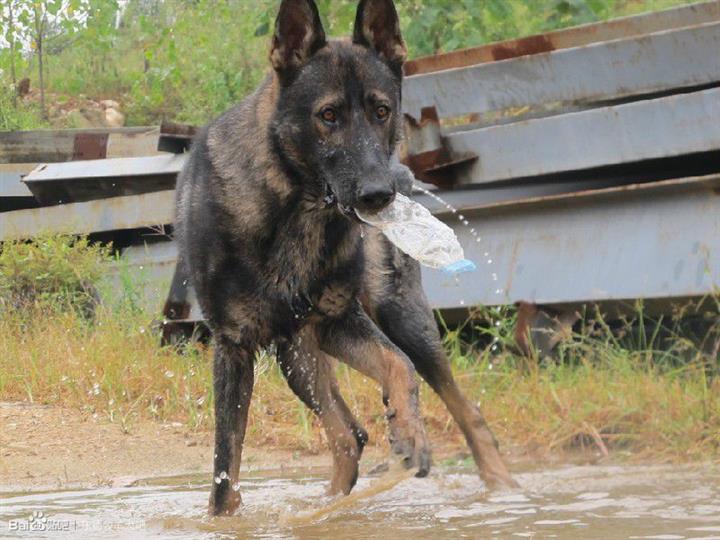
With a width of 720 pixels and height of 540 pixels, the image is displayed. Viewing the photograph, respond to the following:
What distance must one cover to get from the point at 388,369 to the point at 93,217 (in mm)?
4700

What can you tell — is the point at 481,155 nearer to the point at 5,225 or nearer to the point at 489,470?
the point at 489,470

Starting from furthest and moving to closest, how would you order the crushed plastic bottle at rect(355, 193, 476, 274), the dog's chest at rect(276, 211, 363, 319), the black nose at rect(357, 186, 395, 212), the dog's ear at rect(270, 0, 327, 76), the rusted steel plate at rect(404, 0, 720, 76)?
the rusted steel plate at rect(404, 0, 720, 76) → the crushed plastic bottle at rect(355, 193, 476, 274) → the dog's chest at rect(276, 211, 363, 319) → the dog's ear at rect(270, 0, 327, 76) → the black nose at rect(357, 186, 395, 212)

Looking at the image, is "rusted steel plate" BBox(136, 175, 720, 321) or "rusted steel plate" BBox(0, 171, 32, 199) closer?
"rusted steel plate" BBox(136, 175, 720, 321)

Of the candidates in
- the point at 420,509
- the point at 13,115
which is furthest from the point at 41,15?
the point at 420,509

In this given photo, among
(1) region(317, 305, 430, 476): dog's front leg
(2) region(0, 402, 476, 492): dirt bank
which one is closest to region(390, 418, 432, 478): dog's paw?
(1) region(317, 305, 430, 476): dog's front leg

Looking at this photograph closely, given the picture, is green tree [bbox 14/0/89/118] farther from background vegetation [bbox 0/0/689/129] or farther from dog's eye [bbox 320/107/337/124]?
dog's eye [bbox 320/107/337/124]

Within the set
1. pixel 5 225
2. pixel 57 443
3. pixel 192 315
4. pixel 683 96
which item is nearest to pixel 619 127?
pixel 683 96

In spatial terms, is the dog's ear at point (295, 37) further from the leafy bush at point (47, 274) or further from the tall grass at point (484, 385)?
the leafy bush at point (47, 274)

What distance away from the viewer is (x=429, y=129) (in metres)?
6.85

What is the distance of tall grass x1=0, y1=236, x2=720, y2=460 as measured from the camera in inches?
220

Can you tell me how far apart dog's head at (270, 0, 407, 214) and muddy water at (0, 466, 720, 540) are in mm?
1085

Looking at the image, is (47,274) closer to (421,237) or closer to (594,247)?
(594,247)

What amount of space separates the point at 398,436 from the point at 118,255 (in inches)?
171

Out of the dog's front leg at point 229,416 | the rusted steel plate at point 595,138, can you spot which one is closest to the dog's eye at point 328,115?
the dog's front leg at point 229,416
